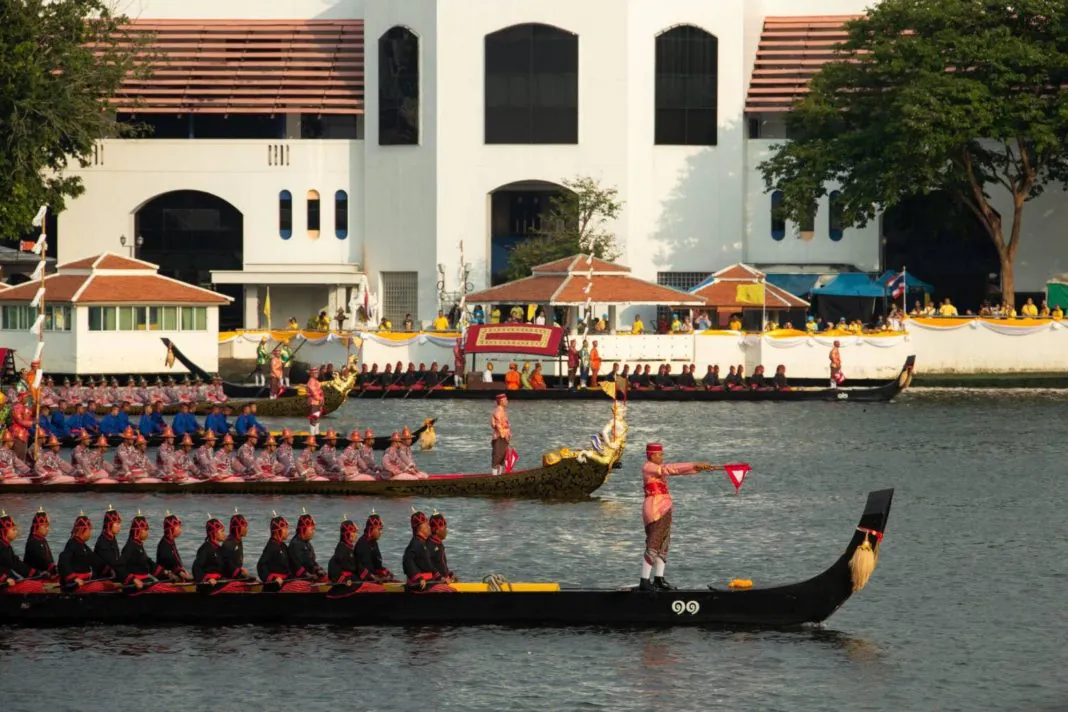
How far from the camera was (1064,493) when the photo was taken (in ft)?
154

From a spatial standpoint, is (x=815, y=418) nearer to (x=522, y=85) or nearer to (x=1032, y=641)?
(x=522, y=85)

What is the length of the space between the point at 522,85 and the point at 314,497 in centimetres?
4162

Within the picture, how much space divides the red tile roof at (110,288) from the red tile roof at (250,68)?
11.8m

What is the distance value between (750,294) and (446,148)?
50.3 feet

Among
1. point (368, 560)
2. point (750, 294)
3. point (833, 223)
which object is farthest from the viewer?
point (833, 223)

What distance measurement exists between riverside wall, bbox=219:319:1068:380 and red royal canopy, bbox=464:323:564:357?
2.07 m

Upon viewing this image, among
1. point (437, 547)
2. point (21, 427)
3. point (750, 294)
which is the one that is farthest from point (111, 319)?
point (437, 547)

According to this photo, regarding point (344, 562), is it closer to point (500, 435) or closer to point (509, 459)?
point (509, 459)

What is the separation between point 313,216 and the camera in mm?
85812

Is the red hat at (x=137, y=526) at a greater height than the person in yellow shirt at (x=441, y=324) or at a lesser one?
lesser

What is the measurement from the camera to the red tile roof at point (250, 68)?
84.7m

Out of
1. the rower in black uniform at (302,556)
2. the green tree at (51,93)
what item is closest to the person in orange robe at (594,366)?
the green tree at (51,93)

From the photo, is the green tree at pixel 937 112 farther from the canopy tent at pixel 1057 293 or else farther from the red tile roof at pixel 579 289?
the red tile roof at pixel 579 289

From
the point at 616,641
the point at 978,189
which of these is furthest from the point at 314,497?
the point at 978,189
